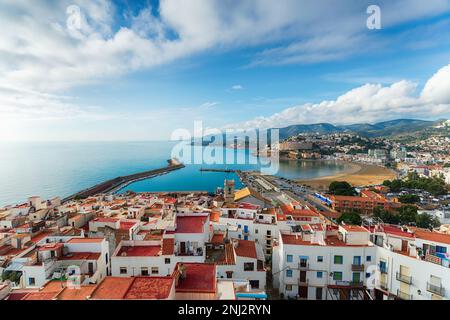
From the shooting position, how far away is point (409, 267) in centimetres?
442

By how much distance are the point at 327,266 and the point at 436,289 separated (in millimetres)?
1650

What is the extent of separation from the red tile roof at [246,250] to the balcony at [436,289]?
9.29 feet

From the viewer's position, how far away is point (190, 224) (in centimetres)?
577

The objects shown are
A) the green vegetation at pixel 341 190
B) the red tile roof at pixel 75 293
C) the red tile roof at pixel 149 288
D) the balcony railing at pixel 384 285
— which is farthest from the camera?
the green vegetation at pixel 341 190

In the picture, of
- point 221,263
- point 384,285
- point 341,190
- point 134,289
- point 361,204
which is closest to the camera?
point 134,289

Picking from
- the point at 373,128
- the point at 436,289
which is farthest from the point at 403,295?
the point at 373,128

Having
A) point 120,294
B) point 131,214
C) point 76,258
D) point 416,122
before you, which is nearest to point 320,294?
point 120,294

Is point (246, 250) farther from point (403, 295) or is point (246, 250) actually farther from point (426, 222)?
point (426, 222)

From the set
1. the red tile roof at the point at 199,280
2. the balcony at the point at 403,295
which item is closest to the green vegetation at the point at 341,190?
the balcony at the point at 403,295

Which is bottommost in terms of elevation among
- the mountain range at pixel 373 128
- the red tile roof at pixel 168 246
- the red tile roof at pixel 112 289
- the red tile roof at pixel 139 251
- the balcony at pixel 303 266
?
the balcony at pixel 303 266

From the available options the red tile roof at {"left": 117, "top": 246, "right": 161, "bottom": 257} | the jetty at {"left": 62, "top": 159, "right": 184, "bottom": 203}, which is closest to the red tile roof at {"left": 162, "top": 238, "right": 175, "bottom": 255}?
the red tile roof at {"left": 117, "top": 246, "right": 161, "bottom": 257}

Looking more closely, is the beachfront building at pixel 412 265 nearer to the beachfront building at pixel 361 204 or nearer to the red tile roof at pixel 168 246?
the red tile roof at pixel 168 246

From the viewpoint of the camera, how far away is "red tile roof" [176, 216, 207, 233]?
5446 millimetres

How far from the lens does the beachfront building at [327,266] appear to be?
4.97 meters
